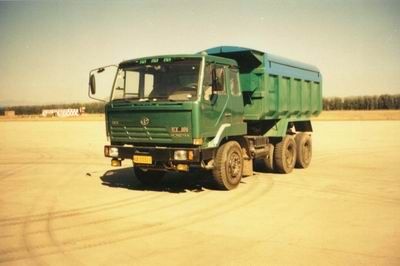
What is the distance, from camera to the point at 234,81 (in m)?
9.37

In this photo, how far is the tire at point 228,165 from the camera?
8.66 m

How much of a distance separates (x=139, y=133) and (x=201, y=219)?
8.76 feet

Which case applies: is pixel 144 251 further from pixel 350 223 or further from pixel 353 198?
pixel 353 198

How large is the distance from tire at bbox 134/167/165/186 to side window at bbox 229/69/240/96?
112 inches

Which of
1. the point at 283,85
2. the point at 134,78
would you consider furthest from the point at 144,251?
the point at 283,85

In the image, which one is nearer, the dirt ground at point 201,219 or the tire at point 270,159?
the dirt ground at point 201,219

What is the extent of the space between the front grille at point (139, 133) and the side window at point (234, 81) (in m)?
2.04

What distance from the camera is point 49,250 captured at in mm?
5188

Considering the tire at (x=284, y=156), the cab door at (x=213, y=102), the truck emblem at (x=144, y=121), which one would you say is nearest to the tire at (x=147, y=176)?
the truck emblem at (x=144, y=121)

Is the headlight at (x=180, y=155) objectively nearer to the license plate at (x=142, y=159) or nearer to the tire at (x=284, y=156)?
the license plate at (x=142, y=159)

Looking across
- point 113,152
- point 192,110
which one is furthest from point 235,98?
point 113,152

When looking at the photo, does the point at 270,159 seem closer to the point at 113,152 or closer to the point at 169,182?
the point at 169,182

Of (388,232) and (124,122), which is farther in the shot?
(124,122)

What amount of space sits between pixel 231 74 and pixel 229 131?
4.30 feet
